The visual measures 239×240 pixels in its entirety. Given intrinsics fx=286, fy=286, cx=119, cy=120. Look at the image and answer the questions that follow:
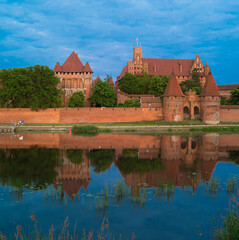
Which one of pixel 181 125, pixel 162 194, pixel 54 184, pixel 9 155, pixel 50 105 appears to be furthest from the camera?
pixel 50 105

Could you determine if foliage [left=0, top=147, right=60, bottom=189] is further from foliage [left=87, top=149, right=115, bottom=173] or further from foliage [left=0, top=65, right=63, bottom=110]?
foliage [left=0, top=65, right=63, bottom=110]

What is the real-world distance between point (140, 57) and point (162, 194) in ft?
168

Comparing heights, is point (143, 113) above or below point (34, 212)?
above

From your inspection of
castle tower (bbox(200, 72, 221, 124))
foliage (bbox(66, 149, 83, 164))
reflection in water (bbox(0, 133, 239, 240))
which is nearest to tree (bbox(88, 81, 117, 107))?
castle tower (bbox(200, 72, 221, 124))

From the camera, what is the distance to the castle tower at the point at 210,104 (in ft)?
127

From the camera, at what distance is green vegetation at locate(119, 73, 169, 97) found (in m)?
47.2

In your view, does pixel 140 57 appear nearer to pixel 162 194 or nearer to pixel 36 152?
pixel 36 152

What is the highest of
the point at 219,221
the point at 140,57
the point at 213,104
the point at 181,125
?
the point at 140,57

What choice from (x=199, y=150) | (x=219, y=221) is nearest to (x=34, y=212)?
(x=219, y=221)

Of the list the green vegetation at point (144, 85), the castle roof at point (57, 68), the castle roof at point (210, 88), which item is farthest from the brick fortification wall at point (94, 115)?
the castle roof at point (57, 68)

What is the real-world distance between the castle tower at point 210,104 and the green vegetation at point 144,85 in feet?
29.4

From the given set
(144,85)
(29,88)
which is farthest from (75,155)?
(144,85)

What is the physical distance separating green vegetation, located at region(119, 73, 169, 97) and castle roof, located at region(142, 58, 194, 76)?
23.3 ft

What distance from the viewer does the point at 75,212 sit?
26.5 ft
